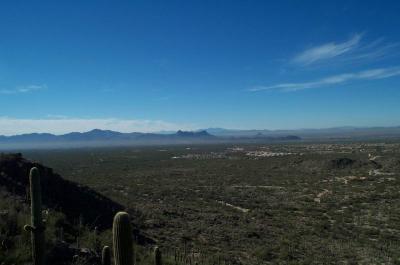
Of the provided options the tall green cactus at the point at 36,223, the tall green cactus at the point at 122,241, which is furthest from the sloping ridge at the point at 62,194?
the tall green cactus at the point at 122,241

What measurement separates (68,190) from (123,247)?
17493 mm

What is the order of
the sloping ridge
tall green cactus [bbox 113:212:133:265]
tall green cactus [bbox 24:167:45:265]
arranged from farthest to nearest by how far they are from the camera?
1. the sloping ridge
2. tall green cactus [bbox 24:167:45:265]
3. tall green cactus [bbox 113:212:133:265]

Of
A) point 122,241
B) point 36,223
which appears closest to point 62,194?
point 36,223

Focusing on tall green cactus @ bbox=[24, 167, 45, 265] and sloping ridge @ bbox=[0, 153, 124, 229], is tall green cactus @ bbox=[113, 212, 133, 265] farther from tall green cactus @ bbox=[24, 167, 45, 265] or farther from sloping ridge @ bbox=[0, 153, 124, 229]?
sloping ridge @ bbox=[0, 153, 124, 229]

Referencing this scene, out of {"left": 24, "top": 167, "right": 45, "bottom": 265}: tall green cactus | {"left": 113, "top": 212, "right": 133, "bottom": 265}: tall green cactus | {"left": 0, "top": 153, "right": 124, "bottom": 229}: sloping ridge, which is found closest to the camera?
{"left": 113, "top": 212, "right": 133, "bottom": 265}: tall green cactus

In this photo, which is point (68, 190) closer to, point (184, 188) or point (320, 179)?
point (184, 188)

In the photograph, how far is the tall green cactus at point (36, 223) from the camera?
22.7 feet

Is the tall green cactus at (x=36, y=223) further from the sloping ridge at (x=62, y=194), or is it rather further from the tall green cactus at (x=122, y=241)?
the sloping ridge at (x=62, y=194)

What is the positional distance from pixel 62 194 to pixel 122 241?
54.8 ft

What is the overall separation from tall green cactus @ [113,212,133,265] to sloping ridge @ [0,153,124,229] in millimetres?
13214

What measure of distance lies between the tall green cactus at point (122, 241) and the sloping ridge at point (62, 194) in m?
13.2

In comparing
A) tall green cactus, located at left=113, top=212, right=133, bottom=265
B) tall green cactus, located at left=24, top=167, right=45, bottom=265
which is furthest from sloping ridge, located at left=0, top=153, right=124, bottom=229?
tall green cactus, located at left=113, top=212, right=133, bottom=265

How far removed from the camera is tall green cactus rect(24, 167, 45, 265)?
691 cm

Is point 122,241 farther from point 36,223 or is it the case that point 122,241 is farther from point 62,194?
point 62,194
